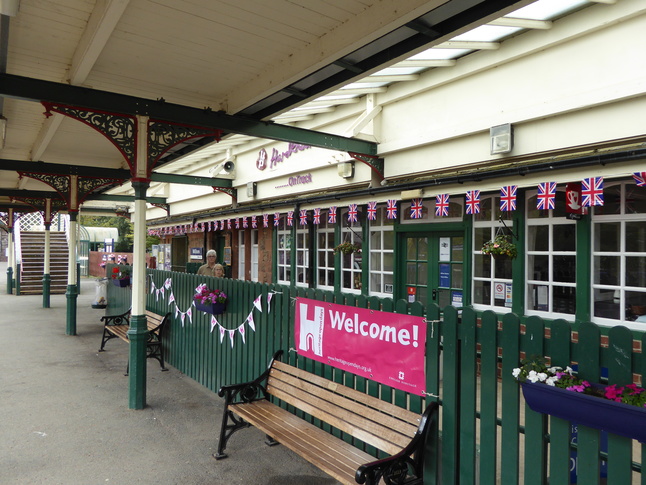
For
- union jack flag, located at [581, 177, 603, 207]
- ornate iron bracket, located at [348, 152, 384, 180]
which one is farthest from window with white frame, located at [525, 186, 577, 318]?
ornate iron bracket, located at [348, 152, 384, 180]

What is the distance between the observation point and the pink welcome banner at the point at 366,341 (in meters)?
3.36

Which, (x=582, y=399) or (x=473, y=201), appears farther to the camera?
(x=473, y=201)

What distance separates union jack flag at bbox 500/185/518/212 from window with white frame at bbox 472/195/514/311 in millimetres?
705

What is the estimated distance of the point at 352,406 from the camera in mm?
3664

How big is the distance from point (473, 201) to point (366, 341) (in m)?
3.68

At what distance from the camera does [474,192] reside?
656 centimetres

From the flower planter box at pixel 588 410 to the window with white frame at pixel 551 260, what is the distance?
165 inches

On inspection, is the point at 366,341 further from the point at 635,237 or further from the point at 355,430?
the point at 635,237

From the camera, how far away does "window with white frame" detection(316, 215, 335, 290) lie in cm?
1071

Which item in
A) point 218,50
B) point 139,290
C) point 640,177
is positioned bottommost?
point 139,290

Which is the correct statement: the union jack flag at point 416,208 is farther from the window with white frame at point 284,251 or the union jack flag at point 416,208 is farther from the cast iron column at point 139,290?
the window with white frame at point 284,251

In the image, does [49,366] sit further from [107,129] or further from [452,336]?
[452,336]

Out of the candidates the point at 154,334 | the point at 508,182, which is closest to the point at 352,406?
the point at 508,182

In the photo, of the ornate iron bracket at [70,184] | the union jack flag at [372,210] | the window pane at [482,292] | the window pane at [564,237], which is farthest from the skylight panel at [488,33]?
the ornate iron bracket at [70,184]
